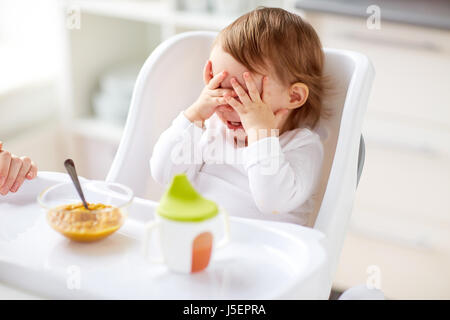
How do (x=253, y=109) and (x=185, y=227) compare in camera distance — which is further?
(x=253, y=109)

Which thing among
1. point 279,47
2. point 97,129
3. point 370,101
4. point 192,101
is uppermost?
point 279,47

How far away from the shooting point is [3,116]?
6.57ft

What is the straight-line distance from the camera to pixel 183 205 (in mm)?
682

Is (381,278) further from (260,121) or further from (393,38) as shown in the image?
(260,121)

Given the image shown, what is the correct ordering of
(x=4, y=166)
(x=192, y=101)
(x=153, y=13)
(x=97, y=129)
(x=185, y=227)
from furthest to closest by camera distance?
(x=97, y=129) < (x=153, y=13) < (x=192, y=101) < (x=4, y=166) < (x=185, y=227)

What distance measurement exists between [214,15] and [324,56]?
2.86 ft

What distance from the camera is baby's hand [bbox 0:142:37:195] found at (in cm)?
90

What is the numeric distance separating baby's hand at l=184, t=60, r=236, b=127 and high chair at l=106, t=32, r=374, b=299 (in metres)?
0.08

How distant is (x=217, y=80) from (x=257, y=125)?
10 cm

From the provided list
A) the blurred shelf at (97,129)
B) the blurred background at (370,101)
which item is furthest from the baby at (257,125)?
the blurred shelf at (97,129)

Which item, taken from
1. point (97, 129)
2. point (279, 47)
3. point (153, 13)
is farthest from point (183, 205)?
point (97, 129)

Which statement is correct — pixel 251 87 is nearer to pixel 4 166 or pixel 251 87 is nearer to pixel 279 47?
pixel 279 47

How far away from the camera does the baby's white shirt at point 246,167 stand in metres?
0.96

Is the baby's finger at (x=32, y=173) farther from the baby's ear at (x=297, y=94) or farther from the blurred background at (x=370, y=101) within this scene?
the baby's ear at (x=297, y=94)
